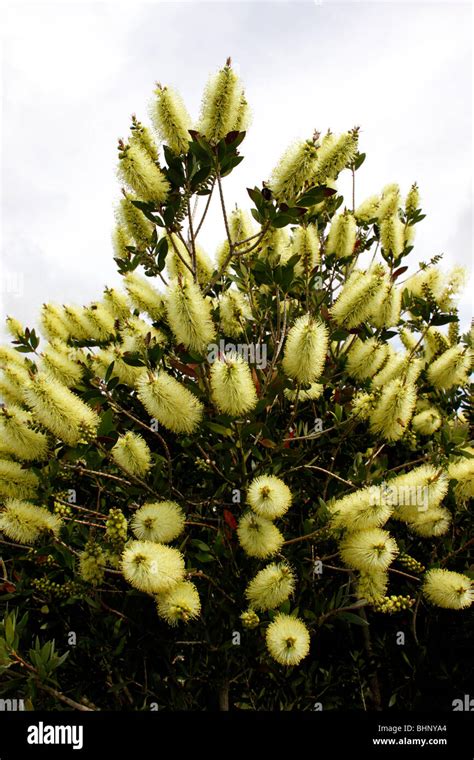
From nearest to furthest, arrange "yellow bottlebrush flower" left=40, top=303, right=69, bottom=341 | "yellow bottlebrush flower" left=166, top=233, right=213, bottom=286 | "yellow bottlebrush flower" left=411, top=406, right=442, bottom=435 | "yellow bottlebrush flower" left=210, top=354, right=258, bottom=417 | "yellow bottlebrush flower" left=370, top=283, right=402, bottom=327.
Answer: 1. "yellow bottlebrush flower" left=210, top=354, right=258, bottom=417
2. "yellow bottlebrush flower" left=166, top=233, right=213, bottom=286
3. "yellow bottlebrush flower" left=370, top=283, right=402, bottom=327
4. "yellow bottlebrush flower" left=411, top=406, right=442, bottom=435
5. "yellow bottlebrush flower" left=40, top=303, right=69, bottom=341

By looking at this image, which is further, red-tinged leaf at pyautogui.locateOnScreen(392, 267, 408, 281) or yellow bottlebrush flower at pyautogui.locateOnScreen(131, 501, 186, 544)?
red-tinged leaf at pyautogui.locateOnScreen(392, 267, 408, 281)

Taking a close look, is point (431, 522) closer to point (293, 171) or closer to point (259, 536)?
point (259, 536)

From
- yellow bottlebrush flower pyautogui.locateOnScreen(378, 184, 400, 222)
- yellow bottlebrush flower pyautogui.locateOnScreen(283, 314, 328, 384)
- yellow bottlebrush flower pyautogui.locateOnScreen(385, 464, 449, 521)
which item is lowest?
yellow bottlebrush flower pyautogui.locateOnScreen(385, 464, 449, 521)

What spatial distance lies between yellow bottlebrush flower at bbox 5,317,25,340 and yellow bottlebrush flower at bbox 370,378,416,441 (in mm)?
1930

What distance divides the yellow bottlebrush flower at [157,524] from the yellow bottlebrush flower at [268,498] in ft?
0.92

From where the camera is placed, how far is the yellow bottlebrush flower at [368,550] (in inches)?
74.5

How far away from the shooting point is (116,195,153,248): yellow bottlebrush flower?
218cm

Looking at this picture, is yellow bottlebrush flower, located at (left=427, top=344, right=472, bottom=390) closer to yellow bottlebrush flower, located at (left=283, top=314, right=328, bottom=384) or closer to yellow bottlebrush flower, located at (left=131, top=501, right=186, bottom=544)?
yellow bottlebrush flower, located at (left=283, top=314, right=328, bottom=384)

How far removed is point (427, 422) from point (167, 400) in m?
1.48

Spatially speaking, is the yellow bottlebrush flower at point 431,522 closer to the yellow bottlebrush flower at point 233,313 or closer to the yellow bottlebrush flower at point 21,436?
the yellow bottlebrush flower at point 233,313

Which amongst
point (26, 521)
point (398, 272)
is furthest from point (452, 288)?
point (26, 521)

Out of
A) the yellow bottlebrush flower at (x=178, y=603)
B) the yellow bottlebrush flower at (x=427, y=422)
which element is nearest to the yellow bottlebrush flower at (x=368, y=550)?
the yellow bottlebrush flower at (x=178, y=603)

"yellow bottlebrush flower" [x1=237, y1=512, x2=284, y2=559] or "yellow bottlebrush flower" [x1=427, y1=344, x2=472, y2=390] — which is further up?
"yellow bottlebrush flower" [x1=427, y1=344, x2=472, y2=390]

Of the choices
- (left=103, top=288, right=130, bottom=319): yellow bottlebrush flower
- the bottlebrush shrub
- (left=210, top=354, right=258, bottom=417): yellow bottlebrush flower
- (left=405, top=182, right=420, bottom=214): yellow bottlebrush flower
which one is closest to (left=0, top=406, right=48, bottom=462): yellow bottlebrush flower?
the bottlebrush shrub
